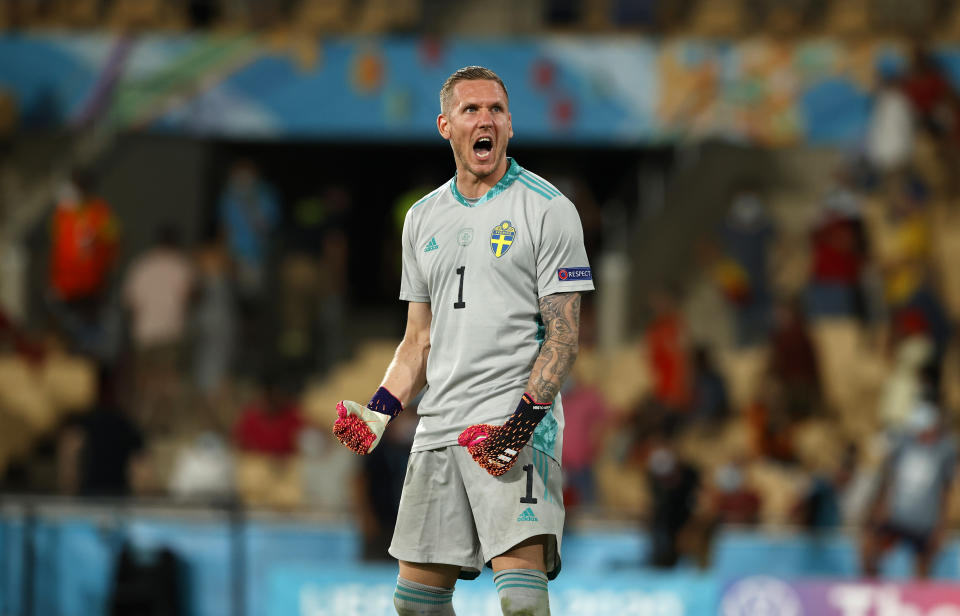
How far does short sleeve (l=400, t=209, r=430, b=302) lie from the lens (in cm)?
538

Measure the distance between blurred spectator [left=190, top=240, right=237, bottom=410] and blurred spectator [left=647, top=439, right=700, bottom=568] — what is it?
6217 millimetres

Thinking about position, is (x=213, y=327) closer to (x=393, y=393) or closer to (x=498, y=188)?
(x=393, y=393)

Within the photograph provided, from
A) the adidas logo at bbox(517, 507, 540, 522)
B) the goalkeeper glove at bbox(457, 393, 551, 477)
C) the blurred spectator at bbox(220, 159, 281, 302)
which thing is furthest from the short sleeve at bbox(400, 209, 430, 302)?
the blurred spectator at bbox(220, 159, 281, 302)

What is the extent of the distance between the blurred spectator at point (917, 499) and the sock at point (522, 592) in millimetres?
6958

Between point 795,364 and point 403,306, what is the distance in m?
5.73

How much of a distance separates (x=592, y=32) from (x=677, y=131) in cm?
176

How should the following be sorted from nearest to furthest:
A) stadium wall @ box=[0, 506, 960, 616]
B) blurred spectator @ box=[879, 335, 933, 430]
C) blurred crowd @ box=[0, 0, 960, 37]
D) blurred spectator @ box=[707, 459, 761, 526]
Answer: stadium wall @ box=[0, 506, 960, 616] → blurred spectator @ box=[707, 459, 761, 526] → blurred spectator @ box=[879, 335, 933, 430] → blurred crowd @ box=[0, 0, 960, 37]

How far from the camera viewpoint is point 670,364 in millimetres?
15227

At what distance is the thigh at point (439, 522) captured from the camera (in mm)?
5145

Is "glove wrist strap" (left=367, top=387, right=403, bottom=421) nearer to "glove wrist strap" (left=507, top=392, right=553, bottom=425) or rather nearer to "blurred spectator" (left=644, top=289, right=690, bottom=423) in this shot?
"glove wrist strap" (left=507, top=392, right=553, bottom=425)

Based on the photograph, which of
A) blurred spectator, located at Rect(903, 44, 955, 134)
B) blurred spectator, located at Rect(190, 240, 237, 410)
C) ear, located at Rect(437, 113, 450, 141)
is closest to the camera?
ear, located at Rect(437, 113, 450, 141)

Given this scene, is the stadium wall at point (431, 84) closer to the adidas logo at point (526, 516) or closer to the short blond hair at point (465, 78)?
the short blond hair at point (465, 78)

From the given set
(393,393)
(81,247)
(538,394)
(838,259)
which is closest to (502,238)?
(538,394)

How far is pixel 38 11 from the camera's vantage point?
19703 millimetres
